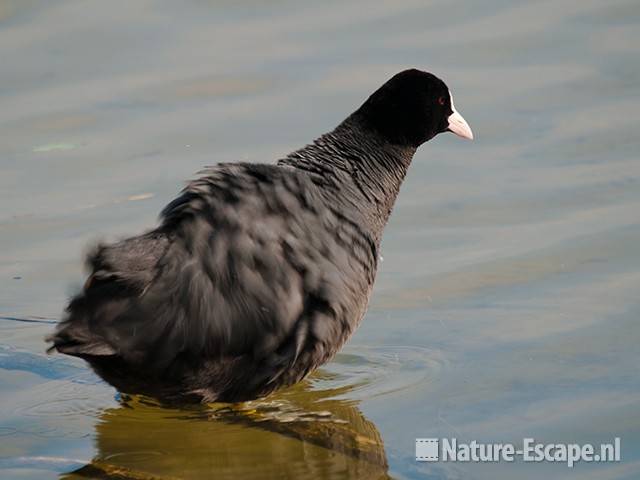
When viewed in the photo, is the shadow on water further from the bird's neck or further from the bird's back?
the bird's neck

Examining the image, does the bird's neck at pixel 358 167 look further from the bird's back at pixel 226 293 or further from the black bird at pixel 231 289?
the bird's back at pixel 226 293

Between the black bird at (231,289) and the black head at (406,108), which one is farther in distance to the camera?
the black head at (406,108)

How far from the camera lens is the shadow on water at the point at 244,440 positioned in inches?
190

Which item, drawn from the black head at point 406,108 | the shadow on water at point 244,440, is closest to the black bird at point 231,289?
the shadow on water at point 244,440

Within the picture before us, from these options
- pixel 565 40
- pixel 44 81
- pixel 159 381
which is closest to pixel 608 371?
pixel 159 381

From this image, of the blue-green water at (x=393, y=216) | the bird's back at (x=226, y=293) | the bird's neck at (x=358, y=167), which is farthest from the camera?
the bird's neck at (x=358, y=167)

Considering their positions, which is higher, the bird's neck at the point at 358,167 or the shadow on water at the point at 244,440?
the bird's neck at the point at 358,167

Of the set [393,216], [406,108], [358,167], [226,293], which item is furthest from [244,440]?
[393,216]

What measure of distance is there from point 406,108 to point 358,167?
0.53 meters

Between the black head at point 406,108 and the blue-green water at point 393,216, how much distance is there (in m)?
0.69

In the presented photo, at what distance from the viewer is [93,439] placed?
16.8 feet

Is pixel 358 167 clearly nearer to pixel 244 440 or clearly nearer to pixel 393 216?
pixel 393 216

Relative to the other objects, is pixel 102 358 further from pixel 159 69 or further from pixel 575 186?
pixel 159 69

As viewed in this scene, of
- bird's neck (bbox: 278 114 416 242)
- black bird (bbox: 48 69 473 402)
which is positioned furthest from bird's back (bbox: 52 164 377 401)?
bird's neck (bbox: 278 114 416 242)
